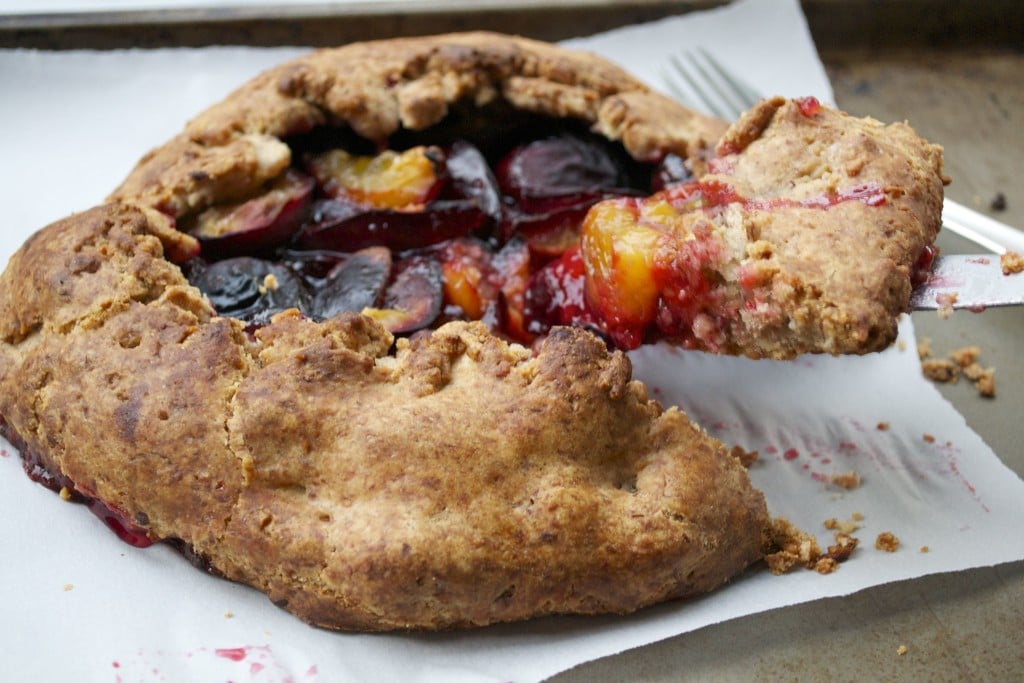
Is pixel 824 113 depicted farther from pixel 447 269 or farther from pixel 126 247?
pixel 126 247

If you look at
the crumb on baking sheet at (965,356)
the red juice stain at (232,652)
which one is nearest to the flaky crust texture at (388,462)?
the red juice stain at (232,652)

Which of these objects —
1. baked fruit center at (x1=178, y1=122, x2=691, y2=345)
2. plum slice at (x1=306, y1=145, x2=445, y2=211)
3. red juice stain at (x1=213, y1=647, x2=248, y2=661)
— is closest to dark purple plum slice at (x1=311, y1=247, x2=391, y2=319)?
baked fruit center at (x1=178, y1=122, x2=691, y2=345)

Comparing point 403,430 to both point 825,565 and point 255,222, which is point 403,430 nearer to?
point 255,222

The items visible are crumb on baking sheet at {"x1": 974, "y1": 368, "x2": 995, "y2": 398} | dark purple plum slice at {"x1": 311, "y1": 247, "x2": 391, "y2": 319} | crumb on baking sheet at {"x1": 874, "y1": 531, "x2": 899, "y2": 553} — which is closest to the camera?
crumb on baking sheet at {"x1": 874, "y1": 531, "x2": 899, "y2": 553}

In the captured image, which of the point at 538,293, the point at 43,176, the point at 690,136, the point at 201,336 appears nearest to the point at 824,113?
the point at 690,136

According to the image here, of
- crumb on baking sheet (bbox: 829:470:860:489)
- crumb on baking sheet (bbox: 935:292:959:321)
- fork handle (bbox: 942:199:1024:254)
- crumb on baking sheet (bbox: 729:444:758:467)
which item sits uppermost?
crumb on baking sheet (bbox: 935:292:959:321)

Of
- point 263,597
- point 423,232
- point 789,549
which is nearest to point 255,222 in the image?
point 423,232

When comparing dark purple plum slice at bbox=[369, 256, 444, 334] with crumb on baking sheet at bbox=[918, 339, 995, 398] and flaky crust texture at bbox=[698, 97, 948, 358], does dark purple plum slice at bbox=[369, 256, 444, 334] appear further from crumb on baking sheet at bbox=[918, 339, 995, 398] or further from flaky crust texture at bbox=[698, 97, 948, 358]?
crumb on baking sheet at bbox=[918, 339, 995, 398]
